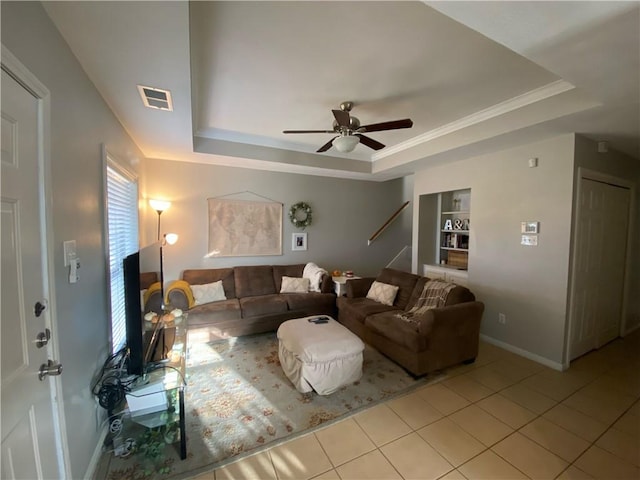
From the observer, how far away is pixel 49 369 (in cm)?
110

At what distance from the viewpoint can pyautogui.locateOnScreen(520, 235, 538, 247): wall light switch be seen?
2.91 metres

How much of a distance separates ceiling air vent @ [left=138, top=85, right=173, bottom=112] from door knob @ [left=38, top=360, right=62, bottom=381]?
5.71ft

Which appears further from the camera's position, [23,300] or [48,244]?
[48,244]

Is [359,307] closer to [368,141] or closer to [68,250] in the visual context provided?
[368,141]

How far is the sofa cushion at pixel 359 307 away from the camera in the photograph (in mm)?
3285

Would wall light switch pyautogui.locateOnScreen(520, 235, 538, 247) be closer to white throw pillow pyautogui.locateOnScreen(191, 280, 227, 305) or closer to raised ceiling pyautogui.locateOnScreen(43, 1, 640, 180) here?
raised ceiling pyautogui.locateOnScreen(43, 1, 640, 180)

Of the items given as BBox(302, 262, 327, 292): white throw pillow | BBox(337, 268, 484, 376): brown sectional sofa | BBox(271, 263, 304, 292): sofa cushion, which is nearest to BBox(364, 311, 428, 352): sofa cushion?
BBox(337, 268, 484, 376): brown sectional sofa

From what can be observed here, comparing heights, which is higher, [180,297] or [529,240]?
[529,240]

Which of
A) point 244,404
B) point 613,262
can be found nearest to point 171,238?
point 244,404

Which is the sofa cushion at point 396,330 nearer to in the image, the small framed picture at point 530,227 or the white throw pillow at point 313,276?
the white throw pillow at point 313,276

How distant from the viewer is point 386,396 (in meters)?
2.31

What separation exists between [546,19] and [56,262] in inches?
103

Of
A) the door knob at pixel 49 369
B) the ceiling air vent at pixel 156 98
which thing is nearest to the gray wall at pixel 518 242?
the ceiling air vent at pixel 156 98

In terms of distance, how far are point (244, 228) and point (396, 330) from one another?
280 cm
